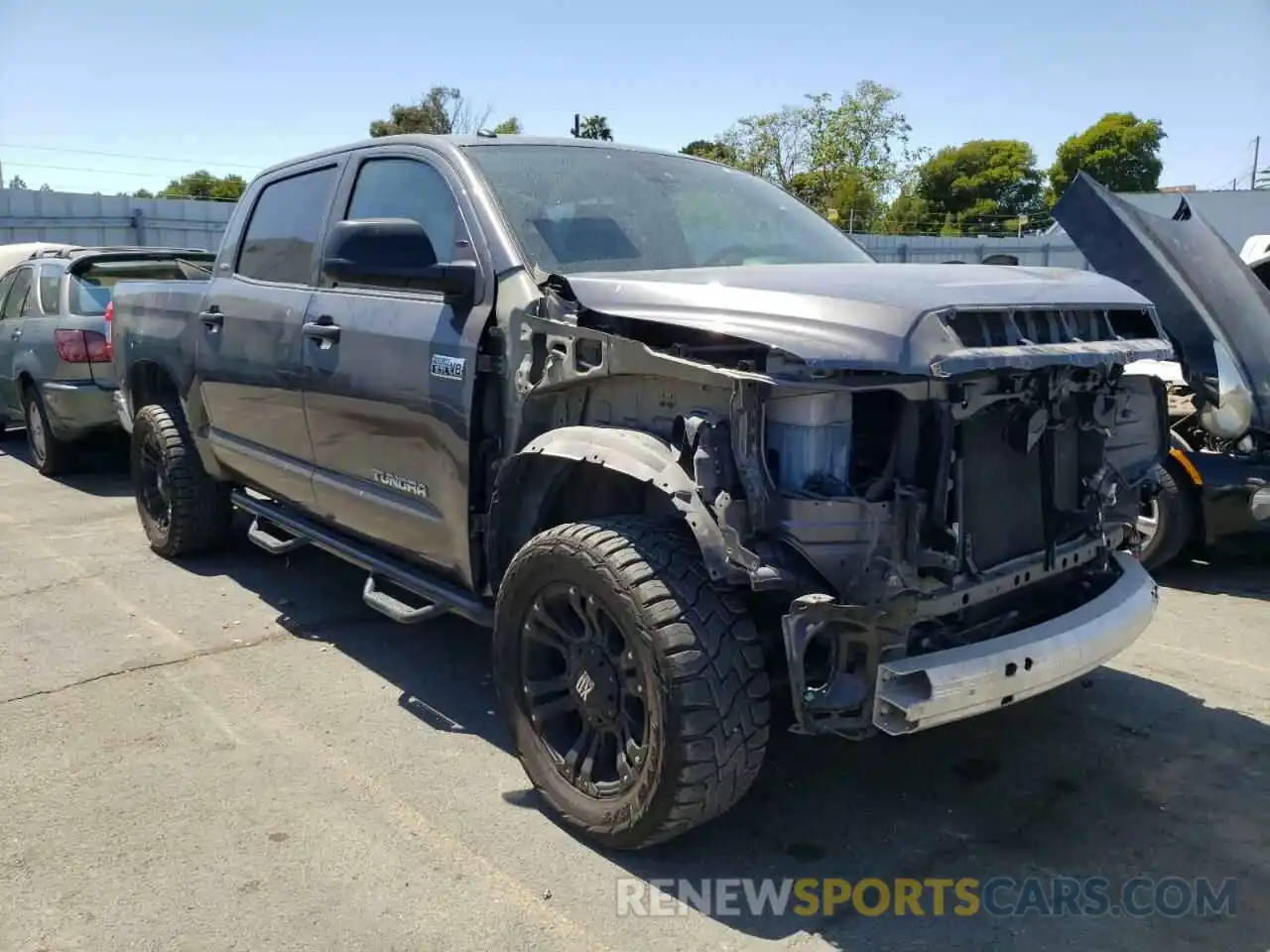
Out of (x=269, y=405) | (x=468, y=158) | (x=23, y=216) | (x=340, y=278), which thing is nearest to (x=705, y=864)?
(x=340, y=278)

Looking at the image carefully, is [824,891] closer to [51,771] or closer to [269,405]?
[51,771]

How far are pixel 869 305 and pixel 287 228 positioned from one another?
316 cm

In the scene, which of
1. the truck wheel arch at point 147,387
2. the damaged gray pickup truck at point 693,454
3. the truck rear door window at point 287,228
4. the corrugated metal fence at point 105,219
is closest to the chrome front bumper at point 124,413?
the truck wheel arch at point 147,387

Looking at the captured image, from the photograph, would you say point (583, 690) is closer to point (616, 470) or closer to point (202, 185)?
point (616, 470)

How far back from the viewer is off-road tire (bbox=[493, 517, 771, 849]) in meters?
2.68

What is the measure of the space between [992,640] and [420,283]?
2144 mm

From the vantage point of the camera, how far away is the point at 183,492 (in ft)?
19.1

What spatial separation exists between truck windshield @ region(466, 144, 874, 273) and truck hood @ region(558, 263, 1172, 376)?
0.89 ft

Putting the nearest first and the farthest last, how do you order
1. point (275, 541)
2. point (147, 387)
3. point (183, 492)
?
point (275, 541) < point (183, 492) < point (147, 387)

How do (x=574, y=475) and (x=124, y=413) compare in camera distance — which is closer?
(x=574, y=475)

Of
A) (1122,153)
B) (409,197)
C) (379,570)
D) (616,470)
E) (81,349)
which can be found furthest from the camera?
(1122,153)

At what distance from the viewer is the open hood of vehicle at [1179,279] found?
511 cm

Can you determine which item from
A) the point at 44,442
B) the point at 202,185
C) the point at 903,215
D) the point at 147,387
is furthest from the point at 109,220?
the point at 202,185

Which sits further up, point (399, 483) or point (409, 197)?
point (409, 197)
